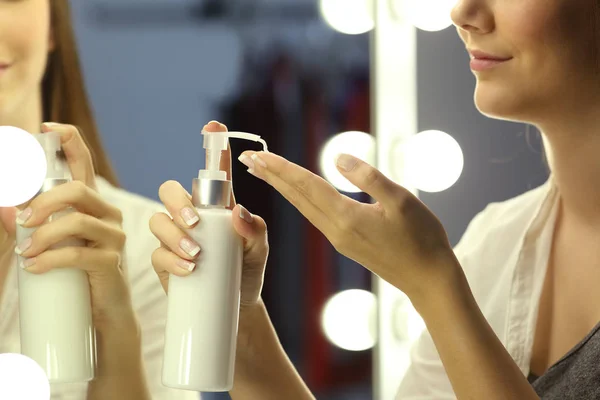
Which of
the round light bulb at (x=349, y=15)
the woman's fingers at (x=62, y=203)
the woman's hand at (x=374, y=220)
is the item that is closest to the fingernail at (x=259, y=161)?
the woman's hand at (x=374, y=220)

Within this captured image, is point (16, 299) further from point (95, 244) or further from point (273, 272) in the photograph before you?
point (273, 272)

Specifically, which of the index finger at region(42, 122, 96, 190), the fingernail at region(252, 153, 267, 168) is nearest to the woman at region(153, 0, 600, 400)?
the fingernail at region(252, 153, 267, 168)

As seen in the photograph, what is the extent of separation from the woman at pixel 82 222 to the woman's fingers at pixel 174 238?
6 centimetres

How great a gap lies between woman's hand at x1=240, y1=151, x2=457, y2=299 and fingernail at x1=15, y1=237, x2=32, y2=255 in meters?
0.20

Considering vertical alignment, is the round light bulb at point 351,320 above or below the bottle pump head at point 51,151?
below

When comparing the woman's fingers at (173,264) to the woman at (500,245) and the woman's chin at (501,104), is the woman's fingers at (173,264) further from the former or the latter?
the woman's chin at (501,104)

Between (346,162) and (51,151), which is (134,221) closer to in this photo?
(51,151)

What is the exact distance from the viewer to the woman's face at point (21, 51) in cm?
63

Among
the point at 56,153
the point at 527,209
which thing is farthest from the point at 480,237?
the point at 56,153

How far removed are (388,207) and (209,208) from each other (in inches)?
5.4

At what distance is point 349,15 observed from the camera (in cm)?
81

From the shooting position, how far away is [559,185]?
0.76 meters

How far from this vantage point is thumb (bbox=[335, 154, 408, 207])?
0.52 metres

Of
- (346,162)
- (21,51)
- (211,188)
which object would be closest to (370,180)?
(346,162)
